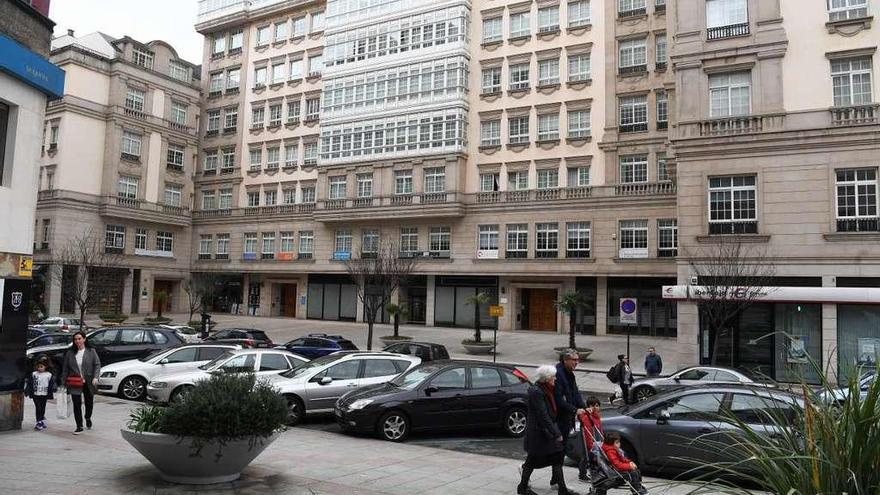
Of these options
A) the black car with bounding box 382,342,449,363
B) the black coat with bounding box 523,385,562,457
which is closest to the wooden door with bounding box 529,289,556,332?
the black car with bounding box 382,342,449,363

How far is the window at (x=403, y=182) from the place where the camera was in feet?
138

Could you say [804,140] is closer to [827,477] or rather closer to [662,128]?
[662,128]

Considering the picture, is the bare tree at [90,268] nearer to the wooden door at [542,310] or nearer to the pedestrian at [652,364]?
the wooden door at [542,310]

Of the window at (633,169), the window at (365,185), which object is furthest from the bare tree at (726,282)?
the window at (365,185)

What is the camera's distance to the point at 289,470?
340 inches

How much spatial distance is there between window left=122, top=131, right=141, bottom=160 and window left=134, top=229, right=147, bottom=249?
5656mm

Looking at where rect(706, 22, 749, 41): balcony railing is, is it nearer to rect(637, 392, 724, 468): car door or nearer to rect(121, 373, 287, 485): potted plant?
rect(637, 392, 724, 468): car door

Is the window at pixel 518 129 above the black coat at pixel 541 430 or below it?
above

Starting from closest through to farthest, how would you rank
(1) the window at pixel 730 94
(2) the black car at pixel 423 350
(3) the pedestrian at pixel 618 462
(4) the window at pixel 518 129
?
(3) the pedestrian at pixel 618 462 → (2) the black car at pixel 423 350 → (1) the window at pixel 730 94 → (4) the window at pixel 518 129

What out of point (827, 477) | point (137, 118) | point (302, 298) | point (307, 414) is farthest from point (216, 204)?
point (827, 477)

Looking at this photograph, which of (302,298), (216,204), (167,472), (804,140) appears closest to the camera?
(167,472)

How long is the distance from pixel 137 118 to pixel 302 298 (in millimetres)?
18565

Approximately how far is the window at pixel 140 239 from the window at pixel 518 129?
29.7 m

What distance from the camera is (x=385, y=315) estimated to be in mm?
43281
